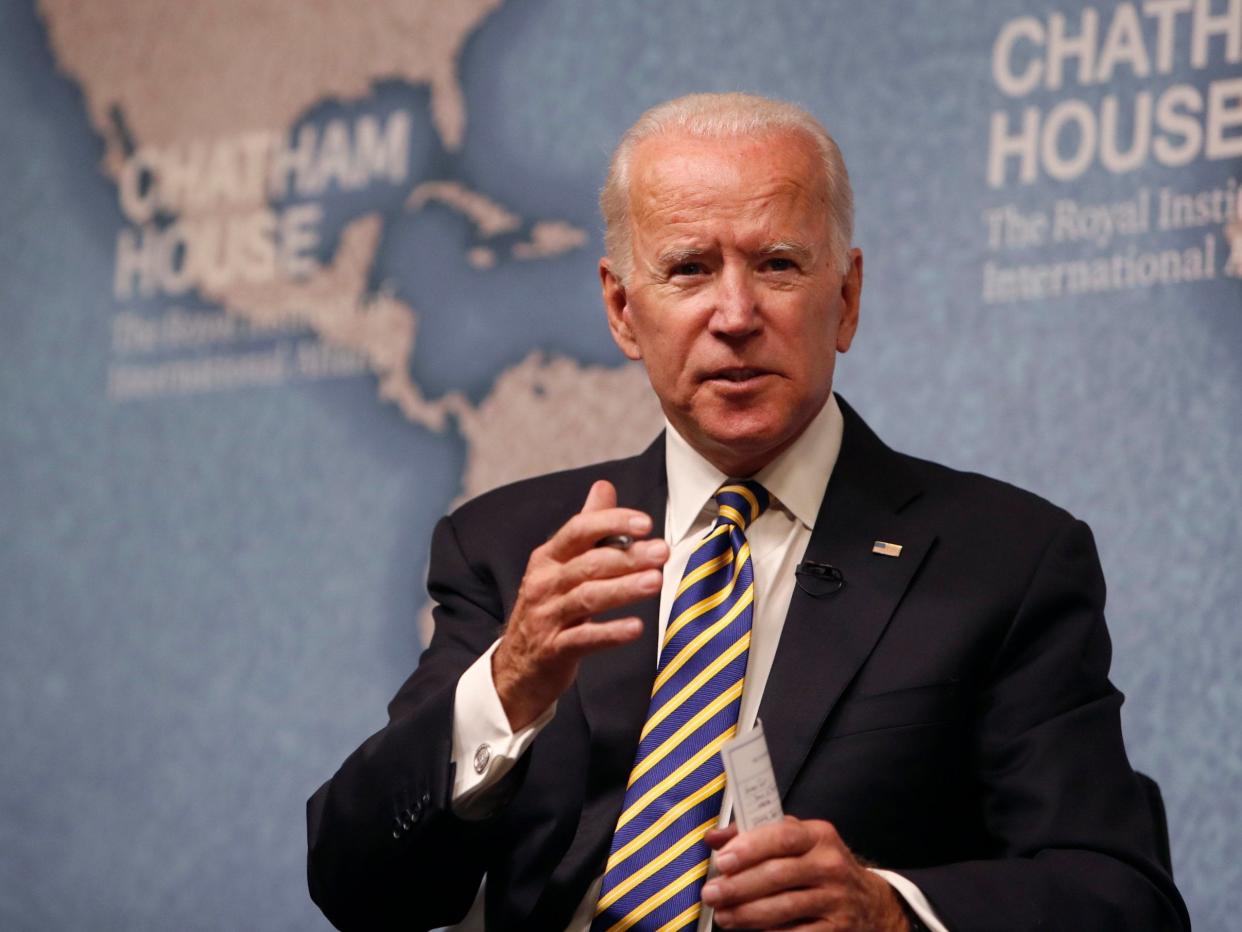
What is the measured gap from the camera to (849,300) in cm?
220

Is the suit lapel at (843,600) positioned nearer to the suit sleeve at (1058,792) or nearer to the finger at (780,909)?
the suit sleeve at (1058,792)

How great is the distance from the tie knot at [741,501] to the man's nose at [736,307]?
0.19 metres

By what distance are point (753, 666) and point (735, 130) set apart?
2.15 feet

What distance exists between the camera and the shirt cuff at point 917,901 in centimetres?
170

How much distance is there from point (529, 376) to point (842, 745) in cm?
143

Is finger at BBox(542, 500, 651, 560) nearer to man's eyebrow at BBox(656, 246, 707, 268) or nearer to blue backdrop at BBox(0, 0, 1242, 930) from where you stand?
man's eyebrow at BBox(656, 246, 707, 268)

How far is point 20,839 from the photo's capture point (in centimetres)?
356

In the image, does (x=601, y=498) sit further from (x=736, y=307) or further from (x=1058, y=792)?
(x=1058, y=792)

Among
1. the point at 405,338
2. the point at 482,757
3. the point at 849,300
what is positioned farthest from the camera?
the point at 405,338

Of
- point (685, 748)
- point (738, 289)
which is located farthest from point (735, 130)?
point (685, 748)

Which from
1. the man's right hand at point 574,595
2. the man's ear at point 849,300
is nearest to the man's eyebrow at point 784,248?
the man's ear at point 849,300

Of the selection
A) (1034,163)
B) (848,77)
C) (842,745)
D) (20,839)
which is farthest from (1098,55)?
(20,839)

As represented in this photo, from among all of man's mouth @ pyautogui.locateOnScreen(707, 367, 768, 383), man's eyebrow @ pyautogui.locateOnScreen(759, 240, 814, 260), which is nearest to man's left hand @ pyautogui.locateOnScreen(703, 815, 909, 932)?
man's mouth @ pyautogui.locateOnScreen(707, 367, 768, 383)

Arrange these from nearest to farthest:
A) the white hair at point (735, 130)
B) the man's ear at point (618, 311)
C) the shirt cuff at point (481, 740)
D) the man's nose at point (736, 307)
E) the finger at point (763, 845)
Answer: the finger at point (763, 845) < the shirt cuff at point (481, 740) < the man's nose at point (736, 307) < the white hair at point (735, 130) < the man's ear at point (618, 311)
